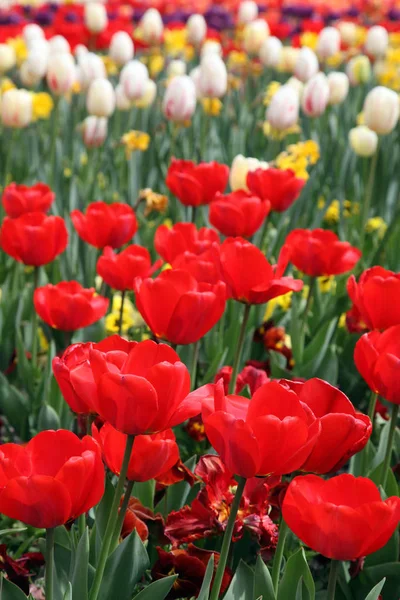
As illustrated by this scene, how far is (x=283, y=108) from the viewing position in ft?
10.8

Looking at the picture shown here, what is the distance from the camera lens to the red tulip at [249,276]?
1486 millimetres

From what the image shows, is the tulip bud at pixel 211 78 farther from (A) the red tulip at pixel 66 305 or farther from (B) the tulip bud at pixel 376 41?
(A) the red tulip at pixel 66 305

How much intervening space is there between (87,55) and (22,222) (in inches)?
93.6

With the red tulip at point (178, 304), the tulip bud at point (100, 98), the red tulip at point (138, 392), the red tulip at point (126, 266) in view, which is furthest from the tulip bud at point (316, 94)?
the red tulip at point (138, 392)

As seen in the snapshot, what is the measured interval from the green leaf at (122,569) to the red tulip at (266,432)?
0.26 m

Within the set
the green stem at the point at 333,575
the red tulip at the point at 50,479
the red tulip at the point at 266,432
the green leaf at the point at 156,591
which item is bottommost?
the green leaf at the point at 156,591

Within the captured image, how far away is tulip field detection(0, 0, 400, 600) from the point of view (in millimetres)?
960

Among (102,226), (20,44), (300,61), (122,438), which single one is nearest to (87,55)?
(300,61)

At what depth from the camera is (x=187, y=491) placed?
156cm

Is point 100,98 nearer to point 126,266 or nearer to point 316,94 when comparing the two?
point 316,94

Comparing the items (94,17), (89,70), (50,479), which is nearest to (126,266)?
(50,479)

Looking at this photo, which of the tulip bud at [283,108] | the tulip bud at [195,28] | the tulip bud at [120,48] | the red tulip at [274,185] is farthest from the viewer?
the tulip bud at [195,28]

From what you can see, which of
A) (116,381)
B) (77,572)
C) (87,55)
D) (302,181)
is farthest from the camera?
(87,55)

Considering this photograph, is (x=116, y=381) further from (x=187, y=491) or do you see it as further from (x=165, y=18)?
(x=165, y=18)
